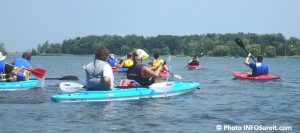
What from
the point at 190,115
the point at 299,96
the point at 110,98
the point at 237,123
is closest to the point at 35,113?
the point at 110,98

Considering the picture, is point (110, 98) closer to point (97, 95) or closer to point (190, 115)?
point (97, 95)

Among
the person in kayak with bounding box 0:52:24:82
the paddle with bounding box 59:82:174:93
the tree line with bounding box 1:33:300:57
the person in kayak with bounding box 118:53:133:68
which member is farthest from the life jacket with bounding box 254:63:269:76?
the tree line with bounding box 1:33:300:57

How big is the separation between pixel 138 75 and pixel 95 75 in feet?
6.06

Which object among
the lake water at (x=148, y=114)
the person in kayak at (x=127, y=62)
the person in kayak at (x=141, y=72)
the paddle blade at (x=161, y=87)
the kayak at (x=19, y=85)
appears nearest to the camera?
the lake water at (x=148, y=114)

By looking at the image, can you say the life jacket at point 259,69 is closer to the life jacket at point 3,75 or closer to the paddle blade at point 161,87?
the paddle blade at point 161,87

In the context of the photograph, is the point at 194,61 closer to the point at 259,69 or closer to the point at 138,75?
the point at 259,69

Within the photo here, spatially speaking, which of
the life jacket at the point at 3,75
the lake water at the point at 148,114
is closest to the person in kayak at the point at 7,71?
the life jacket at the point at 3,75

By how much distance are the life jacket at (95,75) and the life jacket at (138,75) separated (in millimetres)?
1339

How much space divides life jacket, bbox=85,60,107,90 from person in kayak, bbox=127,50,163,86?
133 cm

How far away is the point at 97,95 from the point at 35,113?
2.21 metres

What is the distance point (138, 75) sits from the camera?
14664 mm

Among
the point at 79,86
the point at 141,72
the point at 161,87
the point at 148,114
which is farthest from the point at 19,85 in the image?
the point at 148,114

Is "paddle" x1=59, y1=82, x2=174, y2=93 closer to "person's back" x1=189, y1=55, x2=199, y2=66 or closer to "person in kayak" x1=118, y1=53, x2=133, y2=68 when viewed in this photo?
"person in kayak" x1=118, y1=53, x2=133, y2=68

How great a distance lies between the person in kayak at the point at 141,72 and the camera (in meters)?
14.2
